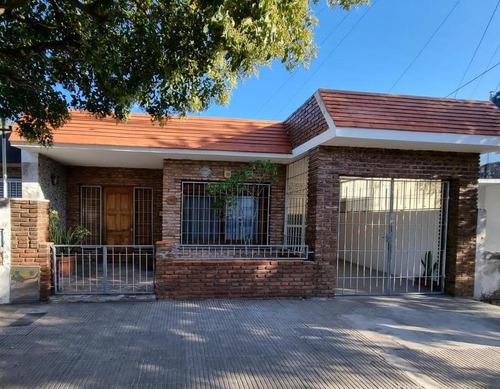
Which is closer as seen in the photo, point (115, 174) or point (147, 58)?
point (147, 58)

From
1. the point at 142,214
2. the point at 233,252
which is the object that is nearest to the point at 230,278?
the point at 233,252

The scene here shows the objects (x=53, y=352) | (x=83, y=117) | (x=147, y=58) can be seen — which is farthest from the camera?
(x=83, y=117)

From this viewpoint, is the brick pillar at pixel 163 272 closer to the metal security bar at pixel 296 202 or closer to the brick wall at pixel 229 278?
the brick wall at pixel 229 278

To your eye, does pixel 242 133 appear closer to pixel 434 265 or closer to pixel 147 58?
pixel 147 58

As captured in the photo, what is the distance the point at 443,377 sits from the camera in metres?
3.20

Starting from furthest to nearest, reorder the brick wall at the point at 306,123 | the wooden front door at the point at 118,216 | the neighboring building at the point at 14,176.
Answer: the wooden front door at the point at 118,216 < the neighboring building at the point at 14,176 < the brick wall at the point at 306,123

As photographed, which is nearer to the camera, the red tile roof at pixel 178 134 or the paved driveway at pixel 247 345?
the paved driveway at pixel 247 345

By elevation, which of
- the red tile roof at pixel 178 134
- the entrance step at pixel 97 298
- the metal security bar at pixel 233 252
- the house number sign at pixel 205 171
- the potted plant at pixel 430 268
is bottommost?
the entrance step at pixel 97 298

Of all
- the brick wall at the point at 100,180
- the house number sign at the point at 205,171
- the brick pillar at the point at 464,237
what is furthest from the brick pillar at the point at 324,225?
the brick wall at the point at 100,180

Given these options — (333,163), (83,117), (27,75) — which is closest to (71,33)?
(27,75)

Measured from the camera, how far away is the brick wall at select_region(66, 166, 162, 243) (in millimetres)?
8594

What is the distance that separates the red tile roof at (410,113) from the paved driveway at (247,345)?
3.13m

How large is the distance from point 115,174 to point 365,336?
24.5ft

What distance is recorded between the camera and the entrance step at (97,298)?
5266mm
